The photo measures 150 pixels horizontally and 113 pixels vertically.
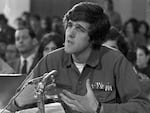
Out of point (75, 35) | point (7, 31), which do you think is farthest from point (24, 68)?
point (7, 31)

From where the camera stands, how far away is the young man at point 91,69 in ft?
10.7

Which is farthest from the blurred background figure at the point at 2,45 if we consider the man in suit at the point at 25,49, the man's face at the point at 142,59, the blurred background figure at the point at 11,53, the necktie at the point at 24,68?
the man's face at the point at 142,59

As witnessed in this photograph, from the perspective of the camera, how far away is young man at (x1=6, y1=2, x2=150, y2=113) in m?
3.25

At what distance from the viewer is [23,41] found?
6.68m

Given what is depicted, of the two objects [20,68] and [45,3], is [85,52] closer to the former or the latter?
[20,68]

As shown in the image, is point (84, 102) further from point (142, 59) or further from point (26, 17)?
point (26, 17)

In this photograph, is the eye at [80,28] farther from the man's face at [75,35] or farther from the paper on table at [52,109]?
the paper on table at [52,109]

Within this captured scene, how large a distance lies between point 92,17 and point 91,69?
33 centimetres

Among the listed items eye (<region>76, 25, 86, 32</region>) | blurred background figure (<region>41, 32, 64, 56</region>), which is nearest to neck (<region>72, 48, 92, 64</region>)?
eye (<region>76, 25, 86, 32</region>)

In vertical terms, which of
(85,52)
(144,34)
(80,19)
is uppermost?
(80,19)

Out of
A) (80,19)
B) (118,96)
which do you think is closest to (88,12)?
(80,19)

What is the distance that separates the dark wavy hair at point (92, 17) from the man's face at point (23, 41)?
10.5 feet

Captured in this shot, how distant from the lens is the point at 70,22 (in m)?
3.38

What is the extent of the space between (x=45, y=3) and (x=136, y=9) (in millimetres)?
2597
